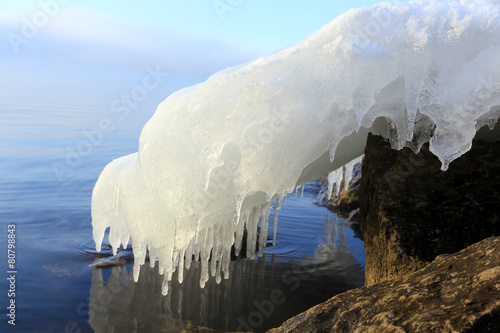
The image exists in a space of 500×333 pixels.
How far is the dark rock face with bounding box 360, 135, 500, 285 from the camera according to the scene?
371cm

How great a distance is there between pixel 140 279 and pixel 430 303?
369 cm

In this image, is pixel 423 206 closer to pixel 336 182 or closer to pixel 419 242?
pixel 419 242

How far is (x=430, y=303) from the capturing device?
2.20 metres

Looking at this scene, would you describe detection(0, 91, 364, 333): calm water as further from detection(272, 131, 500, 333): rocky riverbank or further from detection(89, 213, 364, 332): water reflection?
detection(272, 131, 500, 333): rocky riverbank

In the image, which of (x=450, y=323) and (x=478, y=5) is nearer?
(x=450, y=323)

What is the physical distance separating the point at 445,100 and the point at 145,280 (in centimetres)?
355

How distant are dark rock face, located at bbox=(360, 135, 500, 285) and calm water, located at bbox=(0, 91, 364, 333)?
1150 millimetres

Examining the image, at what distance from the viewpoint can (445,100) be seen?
320 centimetres

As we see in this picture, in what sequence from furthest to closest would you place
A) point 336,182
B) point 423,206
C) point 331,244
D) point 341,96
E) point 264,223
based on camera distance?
1. point 336,182
2. point 331,244
3. point 264,223
4. point 423,206
5. point 341,96

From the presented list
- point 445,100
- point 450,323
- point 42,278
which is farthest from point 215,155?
point 42,278

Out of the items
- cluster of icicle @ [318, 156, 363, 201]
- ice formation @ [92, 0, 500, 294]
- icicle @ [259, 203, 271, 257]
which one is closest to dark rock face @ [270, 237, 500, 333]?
ice formation @ [92, 0, 500, 294]

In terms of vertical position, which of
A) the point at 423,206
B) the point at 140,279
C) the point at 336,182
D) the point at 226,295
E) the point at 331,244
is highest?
the point at 336,182

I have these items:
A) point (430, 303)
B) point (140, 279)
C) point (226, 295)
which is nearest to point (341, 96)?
point (430, 303)

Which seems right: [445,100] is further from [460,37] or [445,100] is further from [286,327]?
[286,327]
